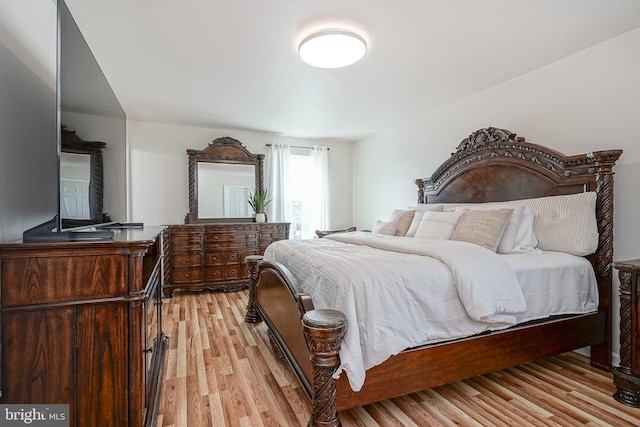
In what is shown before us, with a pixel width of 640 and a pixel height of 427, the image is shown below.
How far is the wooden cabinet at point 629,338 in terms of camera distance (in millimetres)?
1798

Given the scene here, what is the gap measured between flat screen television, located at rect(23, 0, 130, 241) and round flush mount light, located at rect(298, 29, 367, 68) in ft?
4.44

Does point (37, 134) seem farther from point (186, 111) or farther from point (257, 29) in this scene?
point (186, 111)

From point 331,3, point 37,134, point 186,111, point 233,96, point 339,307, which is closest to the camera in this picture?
point 339,307

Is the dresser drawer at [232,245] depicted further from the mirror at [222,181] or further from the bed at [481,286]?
the bed at [481,286]

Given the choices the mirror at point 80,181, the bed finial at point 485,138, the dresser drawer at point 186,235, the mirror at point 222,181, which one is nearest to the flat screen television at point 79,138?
the mirror at point 80,181

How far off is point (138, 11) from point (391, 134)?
358 centimetres

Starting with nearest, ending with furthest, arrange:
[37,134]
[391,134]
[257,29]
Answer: [37,134]
[257,29]
[391,134]

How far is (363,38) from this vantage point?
225cm

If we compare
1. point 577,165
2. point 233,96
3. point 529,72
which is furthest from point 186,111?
point 577,165

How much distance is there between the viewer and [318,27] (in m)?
2.13

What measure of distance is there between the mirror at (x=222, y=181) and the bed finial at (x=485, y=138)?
2.98 metres

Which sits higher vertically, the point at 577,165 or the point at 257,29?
the point at 257,29

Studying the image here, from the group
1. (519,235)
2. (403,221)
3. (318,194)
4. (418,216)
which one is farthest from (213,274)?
(519,235)

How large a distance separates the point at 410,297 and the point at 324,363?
0.57m
